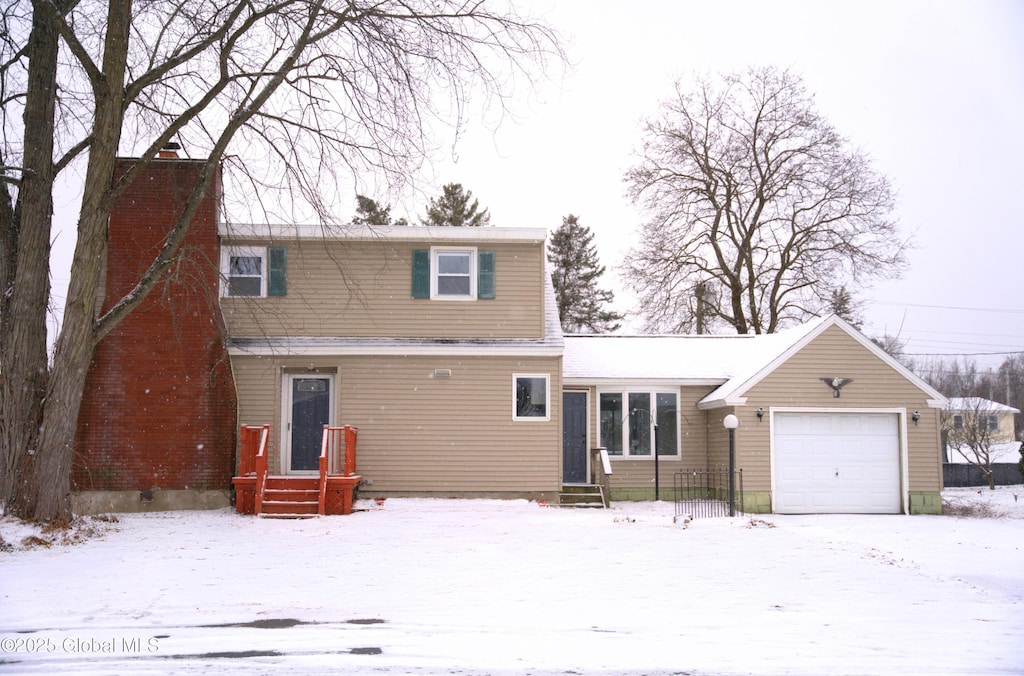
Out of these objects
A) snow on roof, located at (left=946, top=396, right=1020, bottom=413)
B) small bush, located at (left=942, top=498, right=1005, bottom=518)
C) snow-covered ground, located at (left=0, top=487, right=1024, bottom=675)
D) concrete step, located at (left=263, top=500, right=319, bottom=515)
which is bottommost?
small bush, located at (left=942, top=498, right=1005, bottom=518)

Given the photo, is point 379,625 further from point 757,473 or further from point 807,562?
point 757,473

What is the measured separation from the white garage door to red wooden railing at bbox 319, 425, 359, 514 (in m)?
8.44

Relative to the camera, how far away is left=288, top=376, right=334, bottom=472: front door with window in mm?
16453

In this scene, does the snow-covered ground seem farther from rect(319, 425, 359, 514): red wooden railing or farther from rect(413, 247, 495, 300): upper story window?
rect(413, 247, 495, 300): upper story window

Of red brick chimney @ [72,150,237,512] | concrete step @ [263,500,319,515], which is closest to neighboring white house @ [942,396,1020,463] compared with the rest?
concrete step @ [263,500,319,515]

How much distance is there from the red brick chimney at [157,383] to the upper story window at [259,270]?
0.98 meters

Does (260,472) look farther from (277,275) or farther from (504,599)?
(504,599)

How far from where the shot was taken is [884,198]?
101 feet

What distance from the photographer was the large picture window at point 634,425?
19000 millimetres

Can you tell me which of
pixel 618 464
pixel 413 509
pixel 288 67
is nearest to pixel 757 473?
pixel 618 464

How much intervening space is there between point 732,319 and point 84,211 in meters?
25.0

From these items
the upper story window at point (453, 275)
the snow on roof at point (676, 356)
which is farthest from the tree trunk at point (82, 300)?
the snow on roof at point (676, 356)

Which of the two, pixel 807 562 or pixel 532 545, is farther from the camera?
pixel 532 545

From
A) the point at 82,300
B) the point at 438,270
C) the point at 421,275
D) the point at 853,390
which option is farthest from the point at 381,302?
the point at 853,390
